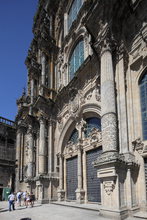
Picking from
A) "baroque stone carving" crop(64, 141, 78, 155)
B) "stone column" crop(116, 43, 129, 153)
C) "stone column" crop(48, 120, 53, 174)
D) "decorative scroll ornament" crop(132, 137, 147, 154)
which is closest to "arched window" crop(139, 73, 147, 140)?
"decorative scroll ornament" crop(132, 137, 147, 154)

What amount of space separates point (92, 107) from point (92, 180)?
4.84 metres

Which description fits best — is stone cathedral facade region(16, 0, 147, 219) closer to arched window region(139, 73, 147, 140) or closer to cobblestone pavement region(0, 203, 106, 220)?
arched window region(139, 73, 147, 140)

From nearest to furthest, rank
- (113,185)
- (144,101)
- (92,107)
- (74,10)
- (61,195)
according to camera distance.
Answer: (113,185)
(144,101)
(92,107)
(61,195)
(74,10)

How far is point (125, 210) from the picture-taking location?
29.1 feet

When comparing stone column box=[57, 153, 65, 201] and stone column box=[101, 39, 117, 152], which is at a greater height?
stone column box=[101, 39, 117, 152]

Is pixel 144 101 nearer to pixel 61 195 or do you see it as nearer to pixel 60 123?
pixel 60 123

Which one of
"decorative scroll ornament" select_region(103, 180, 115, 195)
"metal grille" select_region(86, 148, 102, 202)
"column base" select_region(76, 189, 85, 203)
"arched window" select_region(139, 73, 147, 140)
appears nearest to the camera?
"decorative scroll ornament" select_region(103, 180, 115, 195)

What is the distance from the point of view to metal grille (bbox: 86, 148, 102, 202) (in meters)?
13.7

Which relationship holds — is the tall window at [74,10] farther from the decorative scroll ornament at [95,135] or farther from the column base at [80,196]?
the column base at [80,196]

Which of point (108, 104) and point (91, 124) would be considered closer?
point (108, 104)

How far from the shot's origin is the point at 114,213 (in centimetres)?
862

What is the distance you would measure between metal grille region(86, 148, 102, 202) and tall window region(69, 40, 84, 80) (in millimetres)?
7554

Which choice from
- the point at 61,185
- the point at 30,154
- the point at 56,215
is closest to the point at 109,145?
the point at 56,215

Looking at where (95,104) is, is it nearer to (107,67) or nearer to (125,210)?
(107,67)
